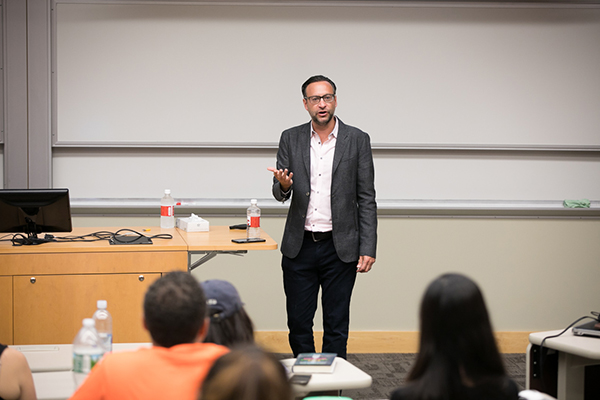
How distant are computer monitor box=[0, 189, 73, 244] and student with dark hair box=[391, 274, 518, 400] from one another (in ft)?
7.51

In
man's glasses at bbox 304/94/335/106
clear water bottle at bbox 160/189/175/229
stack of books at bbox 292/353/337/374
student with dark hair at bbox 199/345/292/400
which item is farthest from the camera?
clear water bottle at bbox 160/189/175/229

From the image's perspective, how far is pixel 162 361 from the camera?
4.28 feet

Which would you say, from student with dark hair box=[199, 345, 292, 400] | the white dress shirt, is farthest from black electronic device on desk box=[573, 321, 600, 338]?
student with dark hair box=[199, 345, 292, 400]

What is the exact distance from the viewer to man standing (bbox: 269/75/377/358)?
301cm

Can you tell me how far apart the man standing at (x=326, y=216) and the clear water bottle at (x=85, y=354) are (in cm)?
149

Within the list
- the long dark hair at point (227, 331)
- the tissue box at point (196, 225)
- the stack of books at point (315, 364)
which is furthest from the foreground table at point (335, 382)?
the tissue box at point (196, 225)

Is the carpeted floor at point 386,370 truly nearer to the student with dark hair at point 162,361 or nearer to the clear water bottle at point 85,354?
the clear water bottle at point 85,354

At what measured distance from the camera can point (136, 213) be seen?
4176 millimetres

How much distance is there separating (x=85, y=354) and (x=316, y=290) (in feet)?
5.42

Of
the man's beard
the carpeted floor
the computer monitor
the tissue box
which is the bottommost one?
the carpeted floor

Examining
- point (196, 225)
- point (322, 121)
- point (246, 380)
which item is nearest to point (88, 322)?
point (246, 380)

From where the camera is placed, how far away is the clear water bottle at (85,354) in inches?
64.3

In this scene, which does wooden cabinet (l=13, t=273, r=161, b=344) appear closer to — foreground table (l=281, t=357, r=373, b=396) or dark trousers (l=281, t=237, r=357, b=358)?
dark trousers (l=281, t=237, r=357, b=358)

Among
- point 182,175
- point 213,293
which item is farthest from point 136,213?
point 213,293
